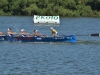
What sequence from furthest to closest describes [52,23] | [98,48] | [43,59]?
[52,23], [98,48], [43,59]

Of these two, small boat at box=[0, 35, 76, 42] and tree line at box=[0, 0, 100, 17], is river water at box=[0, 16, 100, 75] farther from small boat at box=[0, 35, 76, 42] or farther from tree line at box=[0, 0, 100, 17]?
tree line at box=[0, 0, 100, 17]

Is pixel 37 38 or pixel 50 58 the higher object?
pixel 37 38

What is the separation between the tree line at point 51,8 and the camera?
428 feet

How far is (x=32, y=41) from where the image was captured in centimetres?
5012

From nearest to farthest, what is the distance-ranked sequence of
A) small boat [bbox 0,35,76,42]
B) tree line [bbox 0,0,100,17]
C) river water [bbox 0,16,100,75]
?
1. river water [bbox 0,16,100,75]
2. small boat [bbox 0,35,76,42]
3. tree line [bbox 0,0,100,17]

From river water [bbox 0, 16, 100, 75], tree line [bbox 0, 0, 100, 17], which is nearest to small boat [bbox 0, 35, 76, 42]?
river water [bbox 0, 16, 100, 75]

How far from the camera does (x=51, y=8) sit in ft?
429

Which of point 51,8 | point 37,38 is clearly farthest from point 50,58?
point 51,8

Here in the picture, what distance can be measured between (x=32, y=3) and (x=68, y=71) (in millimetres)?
101478

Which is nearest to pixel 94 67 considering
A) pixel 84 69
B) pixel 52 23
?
pixel 84 69

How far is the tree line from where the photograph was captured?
5138 inches

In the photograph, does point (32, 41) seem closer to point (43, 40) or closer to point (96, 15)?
point (43, 40)

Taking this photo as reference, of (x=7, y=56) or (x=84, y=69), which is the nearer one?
(x=84, y=69)

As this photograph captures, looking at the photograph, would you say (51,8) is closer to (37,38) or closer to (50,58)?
(37,38)
